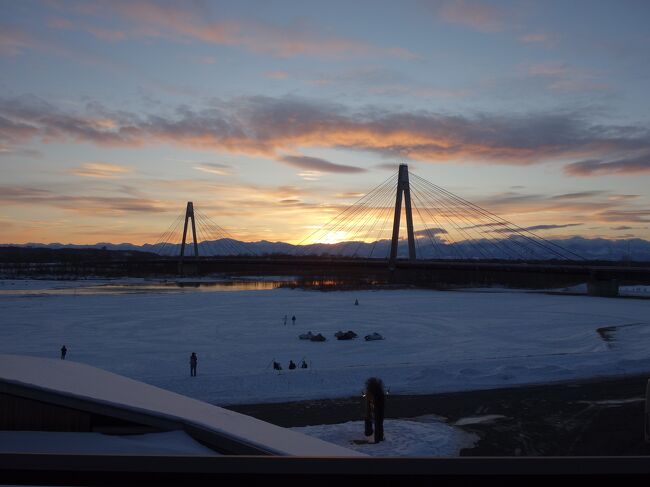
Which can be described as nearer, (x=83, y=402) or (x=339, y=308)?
(x=83, y=402)

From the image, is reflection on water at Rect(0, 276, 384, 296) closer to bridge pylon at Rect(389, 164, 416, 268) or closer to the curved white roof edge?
bridge pylon at Rect(389, 164, 416, 268)

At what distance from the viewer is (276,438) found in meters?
5.39

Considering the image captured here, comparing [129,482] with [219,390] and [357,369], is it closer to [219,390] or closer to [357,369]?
[219,390]

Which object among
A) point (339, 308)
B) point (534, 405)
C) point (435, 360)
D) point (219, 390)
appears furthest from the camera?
point (339, 308)

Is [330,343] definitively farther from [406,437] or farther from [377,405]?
[377,405]

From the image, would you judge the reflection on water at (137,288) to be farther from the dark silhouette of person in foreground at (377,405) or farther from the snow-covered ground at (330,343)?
the dark silhouette of person in foreground at (377,405)

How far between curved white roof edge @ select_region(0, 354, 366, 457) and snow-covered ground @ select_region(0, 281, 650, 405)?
Result: 8.13 m

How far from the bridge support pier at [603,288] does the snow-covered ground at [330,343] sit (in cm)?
934

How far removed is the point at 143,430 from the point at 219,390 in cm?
1051

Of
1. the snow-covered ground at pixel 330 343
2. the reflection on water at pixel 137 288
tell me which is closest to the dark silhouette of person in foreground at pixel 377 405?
A: the snow-covered ground at pixel 330 343

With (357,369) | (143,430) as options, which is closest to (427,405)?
(357,369)

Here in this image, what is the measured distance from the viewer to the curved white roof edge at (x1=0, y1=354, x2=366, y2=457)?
460 cm

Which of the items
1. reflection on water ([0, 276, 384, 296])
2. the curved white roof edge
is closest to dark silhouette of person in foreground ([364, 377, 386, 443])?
the curved white roof edge

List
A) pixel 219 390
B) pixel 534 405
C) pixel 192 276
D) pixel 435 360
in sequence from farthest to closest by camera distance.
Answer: pixel 192 276, pixel 435 360, pixel 219 390, pixel 534 405
